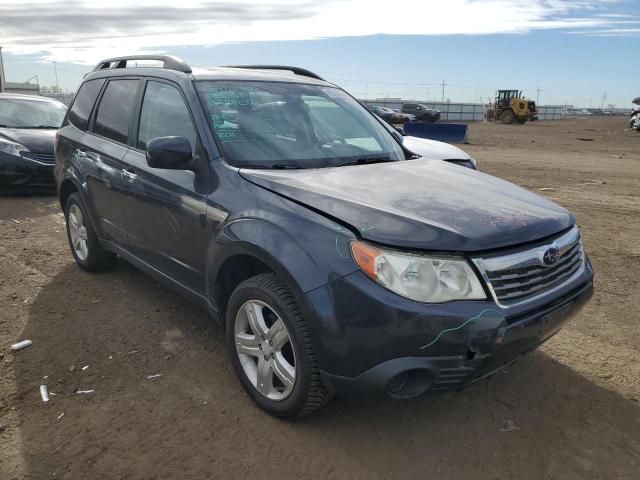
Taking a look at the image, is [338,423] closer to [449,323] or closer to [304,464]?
[304,464]

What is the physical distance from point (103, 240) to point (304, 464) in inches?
111

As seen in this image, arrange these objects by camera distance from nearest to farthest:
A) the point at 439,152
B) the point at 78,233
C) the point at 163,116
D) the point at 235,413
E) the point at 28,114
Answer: the point at 235,413 → the point at 163,116 → the point at 78,233 → the point at 439,152 → the point at 28,114

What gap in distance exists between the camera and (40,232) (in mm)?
6398

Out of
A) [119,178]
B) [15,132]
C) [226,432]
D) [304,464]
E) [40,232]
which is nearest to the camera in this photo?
[304,464]

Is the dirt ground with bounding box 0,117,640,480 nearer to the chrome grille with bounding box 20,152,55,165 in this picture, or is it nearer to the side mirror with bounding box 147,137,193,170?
the side mirror with bounding box 147,137,193,170

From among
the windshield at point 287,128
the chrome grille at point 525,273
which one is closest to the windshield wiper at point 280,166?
the windshield at point 287,128

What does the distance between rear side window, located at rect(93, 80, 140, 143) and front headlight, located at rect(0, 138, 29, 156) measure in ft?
14.6

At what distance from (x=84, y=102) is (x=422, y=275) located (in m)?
3.81

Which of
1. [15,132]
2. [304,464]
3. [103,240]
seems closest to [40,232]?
[103,240]

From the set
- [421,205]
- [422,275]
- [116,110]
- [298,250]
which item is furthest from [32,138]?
[422,275]

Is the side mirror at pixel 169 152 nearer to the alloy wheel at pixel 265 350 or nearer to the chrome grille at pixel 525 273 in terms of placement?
the alloy wheel at pixel 265 350

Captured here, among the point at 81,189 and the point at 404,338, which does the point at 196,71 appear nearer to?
the point at 81,189

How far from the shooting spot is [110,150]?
161 inches

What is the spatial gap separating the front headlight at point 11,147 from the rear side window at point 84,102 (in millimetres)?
3714
